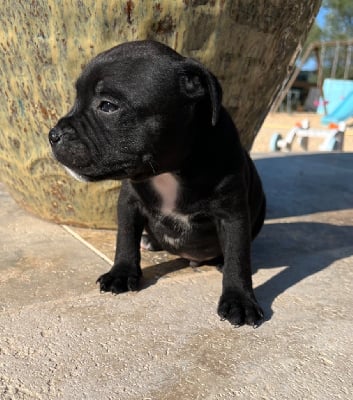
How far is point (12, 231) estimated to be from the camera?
9.32 feet

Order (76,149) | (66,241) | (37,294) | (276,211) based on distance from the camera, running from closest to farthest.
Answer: (76,149), (37,294), (66,241), (276,211)

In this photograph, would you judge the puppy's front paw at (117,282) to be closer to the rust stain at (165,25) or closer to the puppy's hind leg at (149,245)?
the puppy's hind leg at (149,245)

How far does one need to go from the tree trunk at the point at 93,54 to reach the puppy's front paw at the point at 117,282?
0.79 meters

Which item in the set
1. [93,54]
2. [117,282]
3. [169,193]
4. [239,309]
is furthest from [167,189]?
[93,54]

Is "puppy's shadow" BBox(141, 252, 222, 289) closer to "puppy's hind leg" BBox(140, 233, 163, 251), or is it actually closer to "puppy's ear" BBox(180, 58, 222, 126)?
"puppy's hind leg" BBox(140, 233, 163, 251)

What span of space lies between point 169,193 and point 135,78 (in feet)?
1.76

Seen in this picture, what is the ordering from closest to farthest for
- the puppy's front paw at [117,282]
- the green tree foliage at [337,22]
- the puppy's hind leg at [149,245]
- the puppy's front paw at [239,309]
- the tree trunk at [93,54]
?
1. the puppy's front paw at [239,309]
2. the puppy's front paw at [117,282]
3. the tree trunk at [93,54]
4. the puppy's hind leg at [149,245]
5. the green tree foliage at [337,22]

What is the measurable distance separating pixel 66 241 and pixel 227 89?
46.8 inches

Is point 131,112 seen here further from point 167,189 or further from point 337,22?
point 337,22

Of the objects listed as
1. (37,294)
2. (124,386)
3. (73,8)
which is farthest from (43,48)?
(124,386)

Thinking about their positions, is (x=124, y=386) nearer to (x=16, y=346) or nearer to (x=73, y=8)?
(x=16, y=346)

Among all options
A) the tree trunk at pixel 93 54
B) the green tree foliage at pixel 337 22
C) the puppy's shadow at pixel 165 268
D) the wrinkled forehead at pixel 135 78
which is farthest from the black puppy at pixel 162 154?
the green tree foliage at pixel 337 22

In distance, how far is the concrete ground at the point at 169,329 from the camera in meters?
1.45

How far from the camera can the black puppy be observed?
1.76 meters
